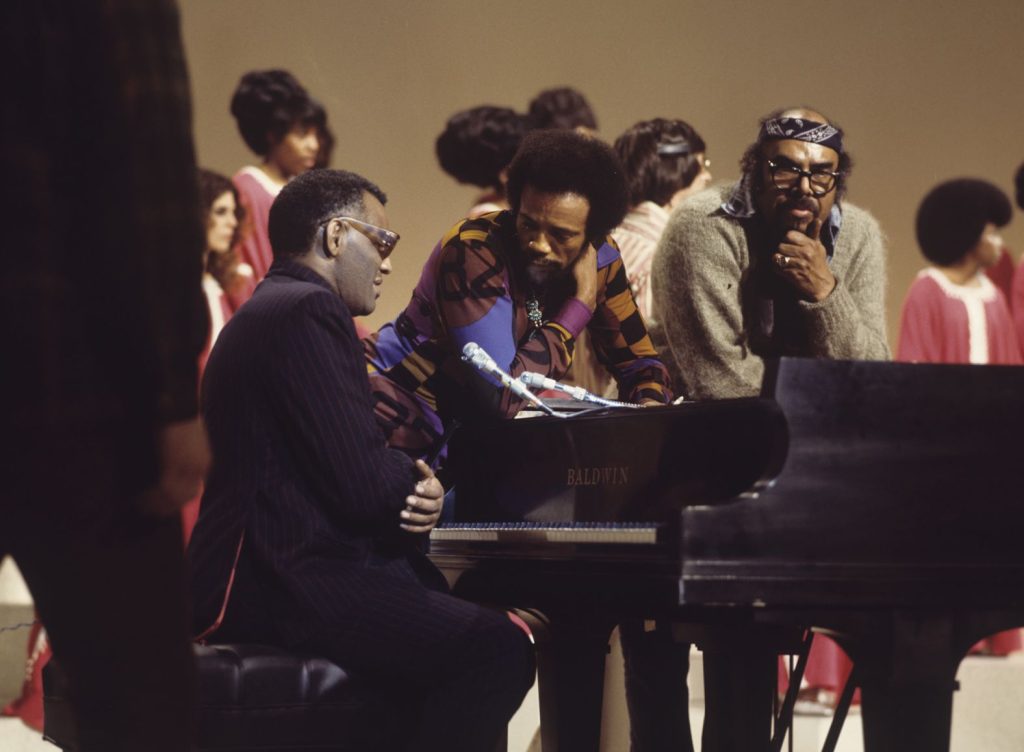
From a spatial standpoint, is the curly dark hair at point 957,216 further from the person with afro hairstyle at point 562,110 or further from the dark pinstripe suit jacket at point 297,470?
Answer: the dark pinstripe suit jacket at point 297,470

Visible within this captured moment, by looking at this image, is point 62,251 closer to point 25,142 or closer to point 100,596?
point 25,142

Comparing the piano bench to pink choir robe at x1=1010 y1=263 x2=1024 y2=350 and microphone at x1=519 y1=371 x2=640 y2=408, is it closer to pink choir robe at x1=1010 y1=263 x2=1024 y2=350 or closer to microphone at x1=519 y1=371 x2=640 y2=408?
microphone at x1=519 y1=371 x2=640 y2=408

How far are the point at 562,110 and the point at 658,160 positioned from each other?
0.88 metres

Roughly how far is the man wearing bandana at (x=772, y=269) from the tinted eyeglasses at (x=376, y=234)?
74 centimetres

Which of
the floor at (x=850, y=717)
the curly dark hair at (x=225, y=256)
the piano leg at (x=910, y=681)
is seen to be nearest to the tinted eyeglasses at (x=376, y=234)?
the piano leg at (x=910, y=681)

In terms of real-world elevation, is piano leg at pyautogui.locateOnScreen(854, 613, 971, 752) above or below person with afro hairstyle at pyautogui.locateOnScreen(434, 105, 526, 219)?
below

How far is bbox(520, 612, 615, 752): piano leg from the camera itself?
250 centimetres

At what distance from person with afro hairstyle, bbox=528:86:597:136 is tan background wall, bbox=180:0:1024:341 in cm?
52

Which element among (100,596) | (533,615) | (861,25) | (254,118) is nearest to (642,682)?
(533,615)

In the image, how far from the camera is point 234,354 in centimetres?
230

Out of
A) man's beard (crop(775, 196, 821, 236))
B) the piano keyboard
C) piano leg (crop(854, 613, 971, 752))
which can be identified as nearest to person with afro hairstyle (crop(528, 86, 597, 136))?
man's beard (crop(775, 196, 821, 236))

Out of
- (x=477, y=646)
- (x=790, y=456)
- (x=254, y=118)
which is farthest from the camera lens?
(x=254, y=118)

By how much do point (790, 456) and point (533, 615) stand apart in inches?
28.0

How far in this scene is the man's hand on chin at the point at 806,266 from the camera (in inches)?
110
